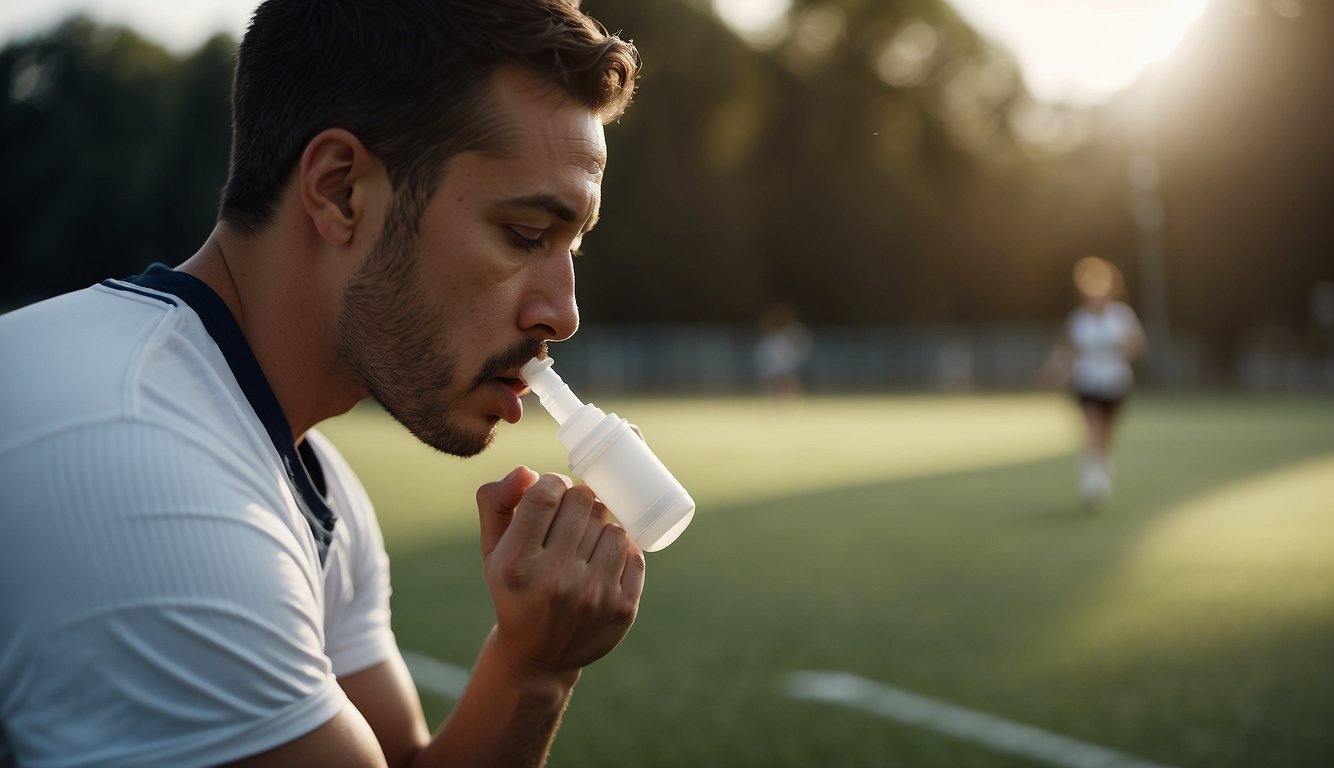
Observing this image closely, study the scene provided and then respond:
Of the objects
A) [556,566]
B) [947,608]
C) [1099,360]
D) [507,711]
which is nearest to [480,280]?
[556,566]

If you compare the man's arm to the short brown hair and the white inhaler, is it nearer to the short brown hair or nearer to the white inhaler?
the white inhaler

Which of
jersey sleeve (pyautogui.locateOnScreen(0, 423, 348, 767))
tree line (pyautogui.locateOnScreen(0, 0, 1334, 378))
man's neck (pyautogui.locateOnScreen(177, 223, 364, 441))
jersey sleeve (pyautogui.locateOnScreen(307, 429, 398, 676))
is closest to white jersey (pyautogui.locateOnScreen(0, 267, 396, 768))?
jersey sleeve (pyautogui.locateOnScreen(0, 423, 348, 767))

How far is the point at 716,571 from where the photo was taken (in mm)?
8992

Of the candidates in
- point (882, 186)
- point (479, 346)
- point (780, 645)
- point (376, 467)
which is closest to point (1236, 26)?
point (882, 186)

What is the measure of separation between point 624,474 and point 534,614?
0.32 m

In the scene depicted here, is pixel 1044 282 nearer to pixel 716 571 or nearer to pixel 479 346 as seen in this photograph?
pixel 716 571

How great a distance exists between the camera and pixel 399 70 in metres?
2.04

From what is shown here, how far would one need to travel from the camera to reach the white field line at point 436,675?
18.7 ft

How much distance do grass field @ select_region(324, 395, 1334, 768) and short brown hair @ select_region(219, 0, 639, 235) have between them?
3.28 metres

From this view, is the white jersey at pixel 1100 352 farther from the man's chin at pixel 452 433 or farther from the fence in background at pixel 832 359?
the fence in background at pixel 832 359

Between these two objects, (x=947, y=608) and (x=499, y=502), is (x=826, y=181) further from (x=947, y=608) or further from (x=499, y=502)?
(x=499, y=502)

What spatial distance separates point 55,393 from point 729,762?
11.8 feet

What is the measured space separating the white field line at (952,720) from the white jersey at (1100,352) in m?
8.91

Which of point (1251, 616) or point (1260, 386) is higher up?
point (1260, 386)
